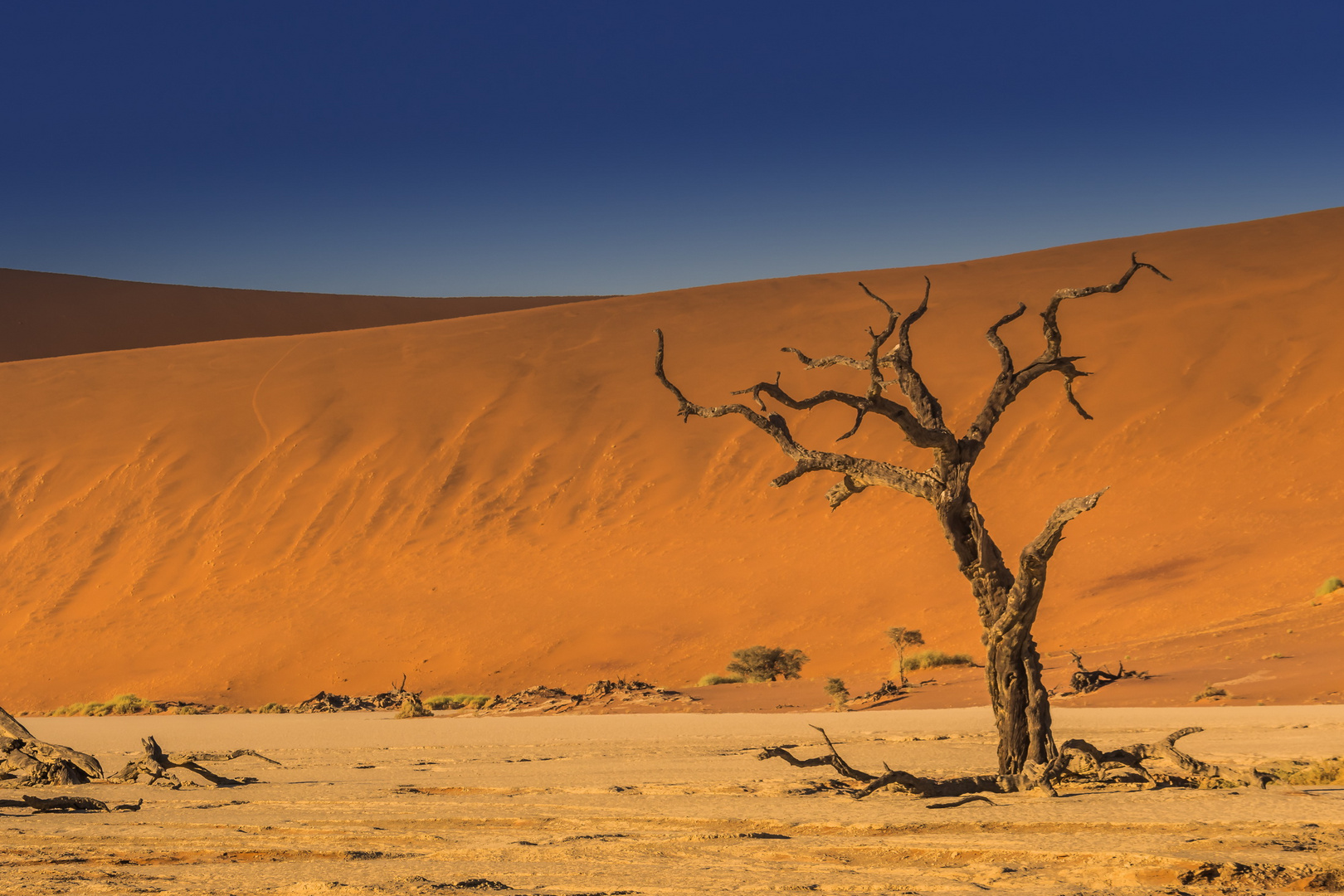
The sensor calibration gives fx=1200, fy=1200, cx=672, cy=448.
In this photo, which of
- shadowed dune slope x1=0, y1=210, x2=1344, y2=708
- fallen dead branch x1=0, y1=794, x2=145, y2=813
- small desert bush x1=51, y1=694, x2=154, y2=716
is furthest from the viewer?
shadowed dune slope x1=0, y1=210, x2=1344, y2=708

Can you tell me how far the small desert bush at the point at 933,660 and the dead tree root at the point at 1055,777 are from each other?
1115cm

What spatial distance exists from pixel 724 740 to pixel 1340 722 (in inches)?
240

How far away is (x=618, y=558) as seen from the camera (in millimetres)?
27562

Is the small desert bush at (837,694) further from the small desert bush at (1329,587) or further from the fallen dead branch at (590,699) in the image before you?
the small desert bush at (1329,587)

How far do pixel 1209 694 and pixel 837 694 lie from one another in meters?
4.78

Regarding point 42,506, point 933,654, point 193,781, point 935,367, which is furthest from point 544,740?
point 42,506

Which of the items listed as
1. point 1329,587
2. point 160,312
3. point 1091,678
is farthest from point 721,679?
point 160,312

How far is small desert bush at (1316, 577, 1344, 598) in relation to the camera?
1855cm

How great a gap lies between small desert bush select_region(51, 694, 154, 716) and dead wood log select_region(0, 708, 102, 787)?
11.8 meters

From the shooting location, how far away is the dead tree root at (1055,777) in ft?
25.0

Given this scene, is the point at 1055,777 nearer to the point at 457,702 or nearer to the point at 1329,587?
the point at 1329,587

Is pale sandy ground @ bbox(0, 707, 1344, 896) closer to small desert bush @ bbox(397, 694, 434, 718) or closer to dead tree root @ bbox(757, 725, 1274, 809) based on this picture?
dead tree root @ bbox(757, 725, 1274, 809)

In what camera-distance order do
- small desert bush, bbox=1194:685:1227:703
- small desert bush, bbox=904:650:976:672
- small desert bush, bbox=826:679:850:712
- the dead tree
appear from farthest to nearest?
small desert bush, bbox=904:650:976:672, small desert bush, bbox=826:679:850:712, small desert bush, bbox=1194:685:1227:703, the dead tree

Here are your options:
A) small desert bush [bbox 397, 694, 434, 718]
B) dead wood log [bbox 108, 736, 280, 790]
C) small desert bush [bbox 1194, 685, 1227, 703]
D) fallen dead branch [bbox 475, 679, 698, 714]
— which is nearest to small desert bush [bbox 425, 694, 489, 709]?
fallen dead branch [bbox 475, 679, 698, 714]
